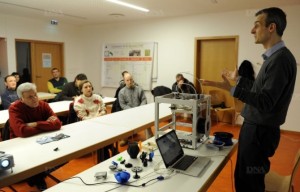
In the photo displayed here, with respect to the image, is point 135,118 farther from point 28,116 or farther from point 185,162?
point 185,162

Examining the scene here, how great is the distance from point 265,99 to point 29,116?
2.05 metres

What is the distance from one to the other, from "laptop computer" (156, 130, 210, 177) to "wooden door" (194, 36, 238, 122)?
13.1ft

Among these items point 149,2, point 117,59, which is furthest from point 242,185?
point 117,59

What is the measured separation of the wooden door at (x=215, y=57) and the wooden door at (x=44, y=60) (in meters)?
3.96

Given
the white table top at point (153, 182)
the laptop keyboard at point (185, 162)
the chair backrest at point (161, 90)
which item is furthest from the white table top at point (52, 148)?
the chair backrest at point (161, 90)

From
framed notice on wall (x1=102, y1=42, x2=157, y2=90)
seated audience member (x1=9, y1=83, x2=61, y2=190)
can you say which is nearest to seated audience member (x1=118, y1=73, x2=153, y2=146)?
seated audience member (x1=9, y1=83, x2=61, y2=190)

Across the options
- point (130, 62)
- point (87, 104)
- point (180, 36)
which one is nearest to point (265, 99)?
point (87, 104)

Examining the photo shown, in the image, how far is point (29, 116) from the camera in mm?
2377

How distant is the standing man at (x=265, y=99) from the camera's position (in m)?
1.39

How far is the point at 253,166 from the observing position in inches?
60.3

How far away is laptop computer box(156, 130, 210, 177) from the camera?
4.79 feet

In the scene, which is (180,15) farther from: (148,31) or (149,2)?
(149,2)

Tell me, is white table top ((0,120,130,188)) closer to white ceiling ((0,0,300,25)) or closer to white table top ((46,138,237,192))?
white table top ((46,138,237,192))

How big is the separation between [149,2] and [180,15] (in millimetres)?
1487
